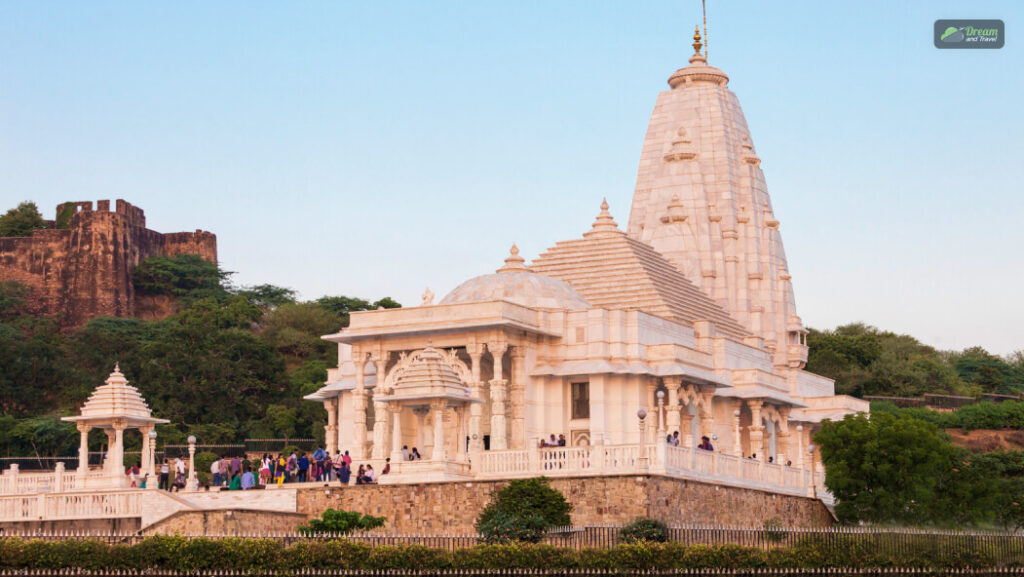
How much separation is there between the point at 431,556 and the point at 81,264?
8002 centimetres

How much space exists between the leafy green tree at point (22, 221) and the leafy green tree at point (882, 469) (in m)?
84.4

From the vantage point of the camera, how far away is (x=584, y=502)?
36219 millimetres

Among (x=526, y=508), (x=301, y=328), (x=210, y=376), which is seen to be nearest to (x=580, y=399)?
(x=526, y=508)

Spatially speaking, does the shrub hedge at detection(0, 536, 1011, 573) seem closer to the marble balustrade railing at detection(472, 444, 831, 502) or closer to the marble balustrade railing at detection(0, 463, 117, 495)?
the marble balustrade railing at detection(472, 444, 831, 502)

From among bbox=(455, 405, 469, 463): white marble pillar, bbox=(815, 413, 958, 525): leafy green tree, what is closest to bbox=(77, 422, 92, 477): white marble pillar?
bbox=(455, 405, 469, 463): white marble pillar

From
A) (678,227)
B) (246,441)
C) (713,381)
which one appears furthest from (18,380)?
(713,381)

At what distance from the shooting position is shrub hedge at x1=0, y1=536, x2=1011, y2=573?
30.0 meters

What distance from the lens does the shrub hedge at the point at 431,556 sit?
30.0 metres

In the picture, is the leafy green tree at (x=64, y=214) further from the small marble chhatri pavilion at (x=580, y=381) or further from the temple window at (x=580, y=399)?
the temple window at (x=580, y=399)

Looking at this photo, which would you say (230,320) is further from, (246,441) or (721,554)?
(721,554)

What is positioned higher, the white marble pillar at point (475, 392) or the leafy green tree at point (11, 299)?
the leafy green tree at point (11, 299)

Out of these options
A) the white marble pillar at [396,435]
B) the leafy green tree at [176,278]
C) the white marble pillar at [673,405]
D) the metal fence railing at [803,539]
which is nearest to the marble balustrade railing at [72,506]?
the metal fence railing at [803,539]

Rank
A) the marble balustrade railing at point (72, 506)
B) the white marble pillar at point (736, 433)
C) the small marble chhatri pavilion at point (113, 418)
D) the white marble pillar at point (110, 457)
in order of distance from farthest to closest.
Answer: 1. the white marble pillar at point (736, 433)
2. the small marble chhatri pavilion at point (113, 418)
3. the white marble pillar at point (110, 457)
4. the marble balustrade railing at point (72, 506)

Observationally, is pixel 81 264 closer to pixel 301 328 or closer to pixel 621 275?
pixel 301 328
